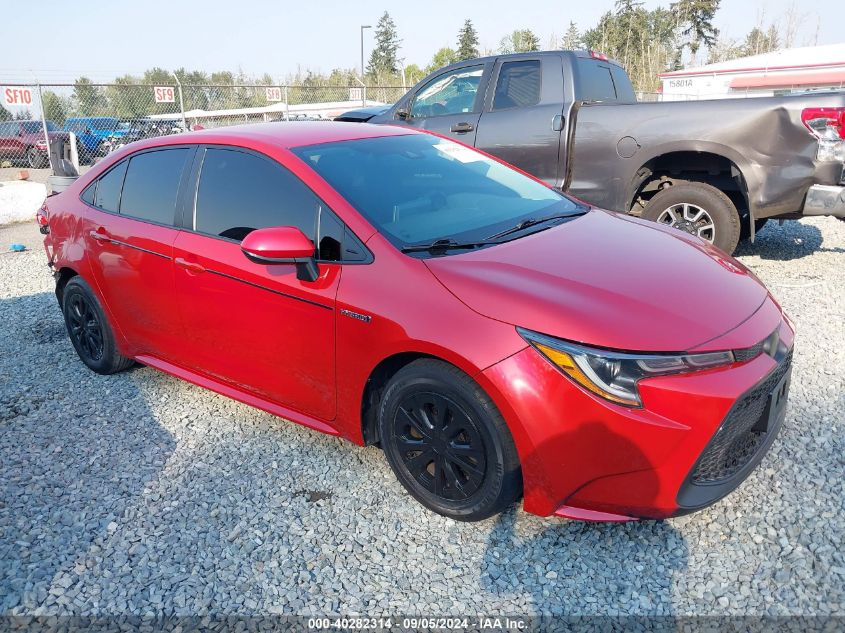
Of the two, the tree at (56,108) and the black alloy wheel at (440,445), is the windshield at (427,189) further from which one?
the tree at (56,108)

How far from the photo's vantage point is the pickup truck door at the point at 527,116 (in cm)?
657

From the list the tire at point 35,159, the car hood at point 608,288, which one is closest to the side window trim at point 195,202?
the car hood at point 608,288

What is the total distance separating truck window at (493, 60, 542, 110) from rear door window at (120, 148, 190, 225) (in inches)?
158

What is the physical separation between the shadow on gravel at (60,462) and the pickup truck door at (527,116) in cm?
429

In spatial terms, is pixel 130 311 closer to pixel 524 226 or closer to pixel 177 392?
pixel 177 392

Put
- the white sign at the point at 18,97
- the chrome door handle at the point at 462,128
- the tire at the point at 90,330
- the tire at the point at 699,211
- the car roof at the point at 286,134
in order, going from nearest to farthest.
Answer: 1. the car roof at the point at 286,134
2. the tire at the point at 90,330
3. the tire at the point at 699,211
4. the chrome door handle at the point at 462,128
5. the white sign at the point at 18,97

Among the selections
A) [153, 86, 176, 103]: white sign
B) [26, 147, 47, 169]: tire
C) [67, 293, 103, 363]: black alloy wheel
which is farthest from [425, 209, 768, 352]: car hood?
[26, 147, 47, 169]: tire

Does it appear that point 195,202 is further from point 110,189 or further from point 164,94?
point 164,94

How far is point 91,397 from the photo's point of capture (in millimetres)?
4219

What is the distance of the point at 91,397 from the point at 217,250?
160 centimetres

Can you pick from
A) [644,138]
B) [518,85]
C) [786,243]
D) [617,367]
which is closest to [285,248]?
[617,367]

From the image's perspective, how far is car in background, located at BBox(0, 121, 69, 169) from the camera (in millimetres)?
18828

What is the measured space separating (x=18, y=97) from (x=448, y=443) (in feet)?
46.7

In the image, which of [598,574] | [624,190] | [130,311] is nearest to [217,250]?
[130,311]
